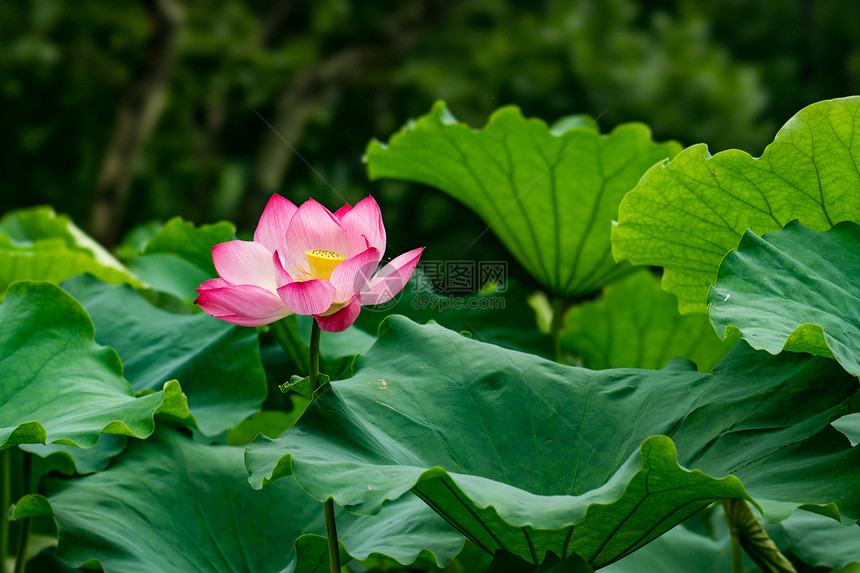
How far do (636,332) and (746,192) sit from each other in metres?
0.50

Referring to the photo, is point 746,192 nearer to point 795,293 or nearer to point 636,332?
point 795,293

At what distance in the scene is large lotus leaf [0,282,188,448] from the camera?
0.56 meters

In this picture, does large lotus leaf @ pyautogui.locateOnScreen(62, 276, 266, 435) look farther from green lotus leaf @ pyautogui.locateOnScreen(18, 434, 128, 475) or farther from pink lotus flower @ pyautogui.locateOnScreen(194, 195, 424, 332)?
pink lotus flower @ pyautogui.locateOnScreen(194, 195, 424, 332)

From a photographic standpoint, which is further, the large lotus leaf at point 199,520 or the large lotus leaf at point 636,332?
the large lotus leaf at point 636,332

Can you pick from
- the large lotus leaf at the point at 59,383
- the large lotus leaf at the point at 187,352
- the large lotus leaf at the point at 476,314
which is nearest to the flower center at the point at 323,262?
the large lotus leaf at the point at 59,383

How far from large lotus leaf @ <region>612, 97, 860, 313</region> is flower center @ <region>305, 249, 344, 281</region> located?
227mm

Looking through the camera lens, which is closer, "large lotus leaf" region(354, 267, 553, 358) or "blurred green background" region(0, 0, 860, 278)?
"large lotus leaf" region(354, 267, 553, 358)

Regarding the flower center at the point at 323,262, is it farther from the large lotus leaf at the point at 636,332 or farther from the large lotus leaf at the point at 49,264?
the large lotus leaf at the point at 636,332

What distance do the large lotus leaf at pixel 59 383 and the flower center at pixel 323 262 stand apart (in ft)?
0.46

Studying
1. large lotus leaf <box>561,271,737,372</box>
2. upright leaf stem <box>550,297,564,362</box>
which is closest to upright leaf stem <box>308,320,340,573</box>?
upright leaf stem <box>550,297,564,362</box>

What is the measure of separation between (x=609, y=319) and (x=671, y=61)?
4.37 metres

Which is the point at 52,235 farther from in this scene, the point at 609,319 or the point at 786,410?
the point at 786,410

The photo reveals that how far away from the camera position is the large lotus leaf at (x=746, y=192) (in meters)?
0.59

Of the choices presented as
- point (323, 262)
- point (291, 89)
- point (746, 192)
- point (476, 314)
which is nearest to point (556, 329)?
point (476, 314)
